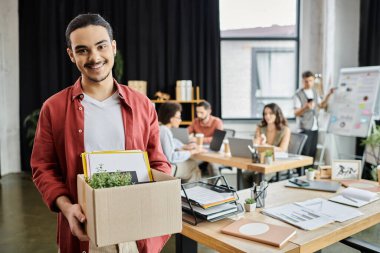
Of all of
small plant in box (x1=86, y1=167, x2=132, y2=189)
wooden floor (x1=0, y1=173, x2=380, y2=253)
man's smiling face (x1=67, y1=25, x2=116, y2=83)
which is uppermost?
man's smiling face (x1=67, y1=25, x2=116, y2=83)

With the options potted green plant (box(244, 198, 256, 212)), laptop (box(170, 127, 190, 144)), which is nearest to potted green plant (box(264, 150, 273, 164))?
laptop (box(170, 127, 190, 144))

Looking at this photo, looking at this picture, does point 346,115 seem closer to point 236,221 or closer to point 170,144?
point 170,144

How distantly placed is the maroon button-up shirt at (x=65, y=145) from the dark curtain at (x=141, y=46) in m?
5.54

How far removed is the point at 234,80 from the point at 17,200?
4002mm

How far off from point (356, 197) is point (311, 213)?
44cm

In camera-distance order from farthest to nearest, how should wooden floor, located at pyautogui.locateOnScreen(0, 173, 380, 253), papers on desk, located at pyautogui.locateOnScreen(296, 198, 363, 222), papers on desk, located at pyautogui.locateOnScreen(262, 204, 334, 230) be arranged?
1. wooden floor, located at pyautogui.locateOnScreen(0, 173, 380, 253)
2. papers on desk, located at pyautogui.locateOnScreen(296, 198, 363, 222)
3. papers on desk, located at pyautogui.locateOnScreen(262, 204, 334, 230)

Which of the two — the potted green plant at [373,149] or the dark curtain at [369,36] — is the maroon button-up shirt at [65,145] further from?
the dark curtain at [369,36]

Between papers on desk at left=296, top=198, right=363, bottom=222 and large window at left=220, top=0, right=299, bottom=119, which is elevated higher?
large window at left=220, top=0, right=299, bottom=119

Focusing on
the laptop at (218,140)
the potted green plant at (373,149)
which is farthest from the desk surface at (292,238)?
the potted green plant at (373,149)

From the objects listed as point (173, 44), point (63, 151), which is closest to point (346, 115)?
point (173, 44)

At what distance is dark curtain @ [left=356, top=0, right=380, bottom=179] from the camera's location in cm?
589

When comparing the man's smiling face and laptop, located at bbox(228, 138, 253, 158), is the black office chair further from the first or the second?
the man's smiling face

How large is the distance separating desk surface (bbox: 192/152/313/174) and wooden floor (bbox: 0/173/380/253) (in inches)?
31.1

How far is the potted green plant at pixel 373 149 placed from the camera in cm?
527
